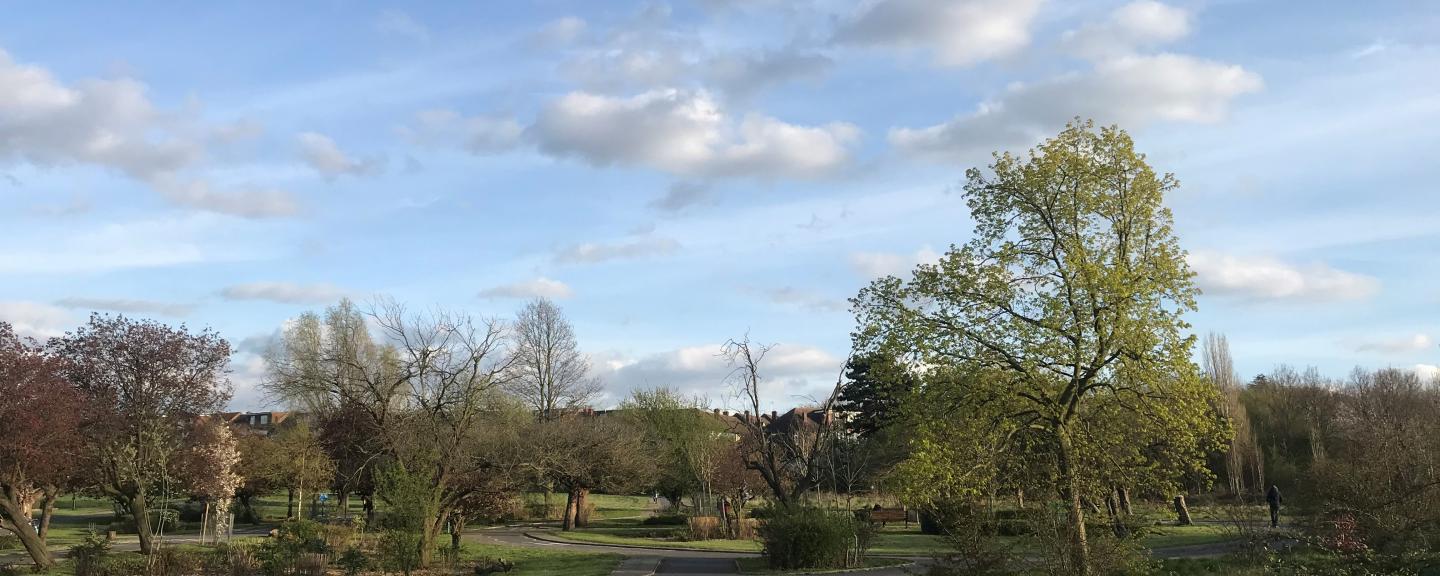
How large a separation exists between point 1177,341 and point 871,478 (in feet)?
106

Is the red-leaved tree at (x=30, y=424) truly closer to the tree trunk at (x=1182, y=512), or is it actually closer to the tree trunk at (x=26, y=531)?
A: the tree trunk at (x=26, y=531)

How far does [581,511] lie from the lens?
48.3 m

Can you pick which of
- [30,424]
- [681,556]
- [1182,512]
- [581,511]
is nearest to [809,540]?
[681,556]

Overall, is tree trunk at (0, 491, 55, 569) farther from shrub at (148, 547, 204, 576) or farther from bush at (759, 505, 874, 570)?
bush at (759, 505, 874, 570)

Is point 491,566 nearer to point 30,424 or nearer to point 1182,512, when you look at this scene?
point 30,424

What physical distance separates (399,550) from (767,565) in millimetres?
9133

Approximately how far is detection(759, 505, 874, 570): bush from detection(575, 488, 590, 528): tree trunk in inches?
864

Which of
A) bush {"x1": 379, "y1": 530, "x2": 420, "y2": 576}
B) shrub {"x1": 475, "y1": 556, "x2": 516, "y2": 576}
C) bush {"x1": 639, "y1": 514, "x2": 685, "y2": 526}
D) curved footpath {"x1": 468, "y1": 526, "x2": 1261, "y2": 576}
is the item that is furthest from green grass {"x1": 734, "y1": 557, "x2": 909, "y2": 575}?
bush {"x1": 639, "y1": 514, "x2": 685, "y2": 526}

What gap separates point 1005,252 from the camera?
66.8 feet

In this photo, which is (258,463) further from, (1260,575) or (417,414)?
(1260,575)

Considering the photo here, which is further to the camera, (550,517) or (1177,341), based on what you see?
(550,517)

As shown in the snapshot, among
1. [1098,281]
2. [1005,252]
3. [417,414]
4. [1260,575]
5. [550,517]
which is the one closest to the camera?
[1260,575]

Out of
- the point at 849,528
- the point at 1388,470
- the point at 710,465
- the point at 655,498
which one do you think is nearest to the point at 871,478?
the point at 710,465

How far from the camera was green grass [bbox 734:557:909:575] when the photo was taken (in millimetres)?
24734
